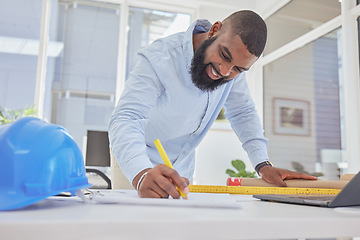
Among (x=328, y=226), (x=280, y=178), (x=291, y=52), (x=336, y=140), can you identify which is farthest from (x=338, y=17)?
(x=328, y=226)

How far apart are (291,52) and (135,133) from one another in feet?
12.8

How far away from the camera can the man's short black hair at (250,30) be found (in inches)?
49.4

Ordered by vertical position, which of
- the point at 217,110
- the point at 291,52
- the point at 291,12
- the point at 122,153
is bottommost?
the point at 122,153

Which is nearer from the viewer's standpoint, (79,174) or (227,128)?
(79,174)

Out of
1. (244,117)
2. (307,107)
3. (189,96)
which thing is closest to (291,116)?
(307,107)

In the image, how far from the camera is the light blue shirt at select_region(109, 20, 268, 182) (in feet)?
3.86

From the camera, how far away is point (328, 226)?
44 cm

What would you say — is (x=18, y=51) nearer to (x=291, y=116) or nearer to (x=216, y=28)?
(x=291, y=116)

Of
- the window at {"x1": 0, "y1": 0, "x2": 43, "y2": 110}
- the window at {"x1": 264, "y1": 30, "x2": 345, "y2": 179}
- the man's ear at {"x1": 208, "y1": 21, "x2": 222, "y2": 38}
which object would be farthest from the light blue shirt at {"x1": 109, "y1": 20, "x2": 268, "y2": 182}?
the window at {"x1": 0, "y1": 0, "x2": 43, "y2": 110}

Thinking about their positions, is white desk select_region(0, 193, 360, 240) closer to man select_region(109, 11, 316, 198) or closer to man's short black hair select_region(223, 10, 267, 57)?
man select_region(109, 11, 316, 198)

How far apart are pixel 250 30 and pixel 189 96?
1.33 feet

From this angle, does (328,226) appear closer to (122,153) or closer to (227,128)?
(122,153)

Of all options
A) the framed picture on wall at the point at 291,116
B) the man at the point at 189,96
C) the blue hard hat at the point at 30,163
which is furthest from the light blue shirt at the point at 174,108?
the framed picture on wall at the point at 291,116

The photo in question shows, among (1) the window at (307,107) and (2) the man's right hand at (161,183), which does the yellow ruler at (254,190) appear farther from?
(1) the window at (307,107)
